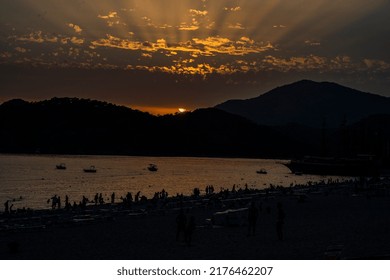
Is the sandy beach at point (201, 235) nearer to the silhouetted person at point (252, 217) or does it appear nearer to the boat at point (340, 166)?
the silhouetted person at point (252, 217)

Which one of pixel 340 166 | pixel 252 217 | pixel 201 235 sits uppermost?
pixel 340 166

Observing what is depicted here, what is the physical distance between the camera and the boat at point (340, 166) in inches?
5655

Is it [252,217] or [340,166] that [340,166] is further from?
[252,217]

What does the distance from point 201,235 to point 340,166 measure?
415 ft

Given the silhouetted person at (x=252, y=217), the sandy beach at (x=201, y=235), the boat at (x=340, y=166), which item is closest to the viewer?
the sandy beach at (x=201, y=235)

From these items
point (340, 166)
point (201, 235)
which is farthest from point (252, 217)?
point (340, 166)

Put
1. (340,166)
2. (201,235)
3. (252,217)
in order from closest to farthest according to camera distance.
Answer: (252,217)
(201,235)
(340,166)

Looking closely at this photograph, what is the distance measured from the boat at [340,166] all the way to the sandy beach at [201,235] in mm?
100121

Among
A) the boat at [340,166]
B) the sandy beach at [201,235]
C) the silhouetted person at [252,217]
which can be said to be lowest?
the sandy beach at [201,235]

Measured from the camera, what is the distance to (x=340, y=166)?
14988 cm

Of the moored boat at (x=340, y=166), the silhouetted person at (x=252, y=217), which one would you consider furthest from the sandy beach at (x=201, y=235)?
the moored boat at (x=340, y=166)

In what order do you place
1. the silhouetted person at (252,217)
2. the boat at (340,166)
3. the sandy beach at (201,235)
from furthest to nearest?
the boat at (340,166) → the silhouetted person at (252,217) → the sandy beach at (201,235)

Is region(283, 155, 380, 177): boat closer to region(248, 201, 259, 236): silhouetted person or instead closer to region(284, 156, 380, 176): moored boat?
region(284, 156, 380, 176): moored boat
